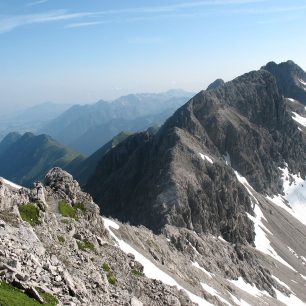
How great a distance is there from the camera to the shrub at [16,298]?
20.3 meters

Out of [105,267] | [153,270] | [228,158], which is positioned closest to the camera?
[105,267]

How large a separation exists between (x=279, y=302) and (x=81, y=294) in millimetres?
73449

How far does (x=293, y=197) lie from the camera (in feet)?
606

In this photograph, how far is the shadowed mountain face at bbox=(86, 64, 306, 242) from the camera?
113 m

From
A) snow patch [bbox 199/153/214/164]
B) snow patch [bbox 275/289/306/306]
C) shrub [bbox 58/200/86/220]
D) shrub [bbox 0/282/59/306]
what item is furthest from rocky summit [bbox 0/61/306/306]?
snow patch [bbox 199/153/214/164]

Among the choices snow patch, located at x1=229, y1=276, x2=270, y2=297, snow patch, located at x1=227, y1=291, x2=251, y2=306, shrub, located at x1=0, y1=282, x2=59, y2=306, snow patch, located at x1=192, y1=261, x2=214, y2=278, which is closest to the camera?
shrub, located at x1=0, y1=282, x2=59, y2=306

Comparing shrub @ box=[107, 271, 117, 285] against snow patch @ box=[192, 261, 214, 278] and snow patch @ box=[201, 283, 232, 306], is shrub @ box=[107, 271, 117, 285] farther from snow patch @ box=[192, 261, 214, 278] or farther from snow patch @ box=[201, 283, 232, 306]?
snow patch @ box=[192, 261, 214, 278]

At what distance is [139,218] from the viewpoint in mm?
107438

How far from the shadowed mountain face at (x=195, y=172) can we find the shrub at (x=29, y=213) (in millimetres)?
55100

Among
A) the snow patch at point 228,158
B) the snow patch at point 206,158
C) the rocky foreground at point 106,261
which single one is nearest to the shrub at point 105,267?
the rocky foreground at point 106,261

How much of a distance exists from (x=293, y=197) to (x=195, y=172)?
7450 cm

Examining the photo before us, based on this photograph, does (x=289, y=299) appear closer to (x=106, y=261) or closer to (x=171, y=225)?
(x=171, y=225)

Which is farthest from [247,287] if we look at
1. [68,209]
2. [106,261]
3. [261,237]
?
[106,261]

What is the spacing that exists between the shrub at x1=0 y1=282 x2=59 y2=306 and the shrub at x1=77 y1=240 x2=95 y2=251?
594 inches
